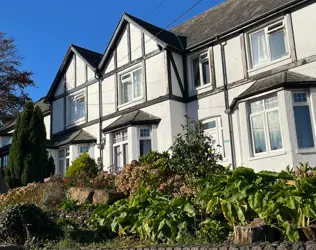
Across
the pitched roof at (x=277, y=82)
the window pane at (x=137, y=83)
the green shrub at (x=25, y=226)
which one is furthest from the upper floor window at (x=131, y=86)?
the green shrub at (x=25, y=226)

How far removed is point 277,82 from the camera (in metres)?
13.6

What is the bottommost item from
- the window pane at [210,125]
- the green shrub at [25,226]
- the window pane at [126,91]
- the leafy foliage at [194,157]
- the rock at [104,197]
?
the green shrub at [25,226]

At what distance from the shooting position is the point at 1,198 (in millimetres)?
14391

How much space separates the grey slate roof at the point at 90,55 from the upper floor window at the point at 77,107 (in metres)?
1.80

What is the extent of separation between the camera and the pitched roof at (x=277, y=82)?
524 inches

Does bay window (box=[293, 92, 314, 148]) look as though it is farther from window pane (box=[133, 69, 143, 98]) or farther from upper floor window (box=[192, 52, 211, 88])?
window pane (box=[133, 69, 143, 98])

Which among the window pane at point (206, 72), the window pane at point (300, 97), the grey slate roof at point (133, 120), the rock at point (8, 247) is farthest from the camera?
the window pane at point (206, 72)

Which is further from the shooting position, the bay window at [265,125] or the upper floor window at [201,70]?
the upper floor window at [201,70]

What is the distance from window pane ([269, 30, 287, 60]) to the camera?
14.9 m

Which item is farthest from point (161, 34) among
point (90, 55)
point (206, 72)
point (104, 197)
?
point (104, 197)

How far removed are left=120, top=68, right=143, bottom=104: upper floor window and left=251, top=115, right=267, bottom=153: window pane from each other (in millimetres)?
6108

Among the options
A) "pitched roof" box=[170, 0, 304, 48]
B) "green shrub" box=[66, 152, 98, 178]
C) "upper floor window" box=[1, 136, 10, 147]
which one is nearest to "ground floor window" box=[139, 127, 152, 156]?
"green shrub" box=[66, 152, 98, 178]

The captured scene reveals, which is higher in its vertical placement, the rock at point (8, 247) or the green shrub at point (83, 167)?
the green shrub at point (83, 167)

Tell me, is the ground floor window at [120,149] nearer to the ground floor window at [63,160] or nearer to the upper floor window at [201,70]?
the upper floor window at [201,70]
